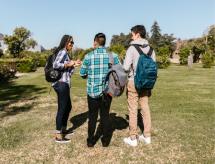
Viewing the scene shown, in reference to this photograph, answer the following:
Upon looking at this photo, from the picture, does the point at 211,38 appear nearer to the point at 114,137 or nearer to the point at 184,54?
the point at 184,54

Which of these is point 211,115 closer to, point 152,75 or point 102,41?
point 152,75

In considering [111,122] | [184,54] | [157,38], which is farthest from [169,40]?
[111,122]

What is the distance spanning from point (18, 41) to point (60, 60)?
49053mm

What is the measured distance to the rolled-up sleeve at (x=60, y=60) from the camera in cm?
323

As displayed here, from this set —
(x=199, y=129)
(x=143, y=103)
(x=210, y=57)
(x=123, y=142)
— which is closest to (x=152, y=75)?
(x=143, y=103)

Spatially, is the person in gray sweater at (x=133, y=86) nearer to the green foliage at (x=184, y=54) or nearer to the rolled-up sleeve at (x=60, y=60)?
the rolled-up sleeve at (x=60, y=60)

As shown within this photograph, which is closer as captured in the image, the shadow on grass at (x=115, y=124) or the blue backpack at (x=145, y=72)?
the blue backpack at (x=145, y=72)

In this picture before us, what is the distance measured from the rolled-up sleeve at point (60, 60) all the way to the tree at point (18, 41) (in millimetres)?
47694

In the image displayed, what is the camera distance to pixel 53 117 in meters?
5.34

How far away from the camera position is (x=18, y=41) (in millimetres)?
46375

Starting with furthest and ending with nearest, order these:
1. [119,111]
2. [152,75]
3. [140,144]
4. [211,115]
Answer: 1. [119,111]
2. [211,115]
3. [140,144]
4. [152,75]

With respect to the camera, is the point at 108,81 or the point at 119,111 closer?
the point at 108,81

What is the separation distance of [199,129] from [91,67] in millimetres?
3014

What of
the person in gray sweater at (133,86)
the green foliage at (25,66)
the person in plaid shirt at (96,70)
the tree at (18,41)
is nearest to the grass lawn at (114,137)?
the person in gray sweater at (133,86)
